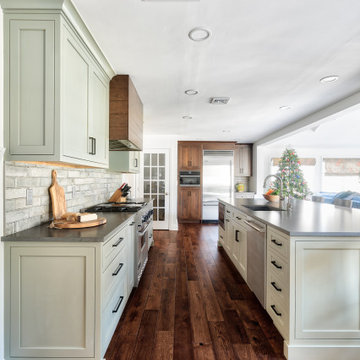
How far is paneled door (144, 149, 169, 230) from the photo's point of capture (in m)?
5.52

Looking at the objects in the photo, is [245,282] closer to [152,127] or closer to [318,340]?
→ [318,340]

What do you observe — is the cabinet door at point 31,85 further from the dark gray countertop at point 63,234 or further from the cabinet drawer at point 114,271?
the cabinet drawer at point 114,271

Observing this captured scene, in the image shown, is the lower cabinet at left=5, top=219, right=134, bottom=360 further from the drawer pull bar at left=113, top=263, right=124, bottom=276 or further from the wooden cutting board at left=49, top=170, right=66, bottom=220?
the wooden cutting board at left=49, top=170, right=66, bottom=220

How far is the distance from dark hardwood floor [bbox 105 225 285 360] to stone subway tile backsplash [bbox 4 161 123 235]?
111 cm

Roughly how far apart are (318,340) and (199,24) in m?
2.35

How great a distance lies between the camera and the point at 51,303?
142 cm

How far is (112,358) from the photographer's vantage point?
1562mm

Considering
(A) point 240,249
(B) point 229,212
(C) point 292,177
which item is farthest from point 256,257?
(C) point 292,177

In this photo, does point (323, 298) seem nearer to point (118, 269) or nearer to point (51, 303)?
point (118, 269)

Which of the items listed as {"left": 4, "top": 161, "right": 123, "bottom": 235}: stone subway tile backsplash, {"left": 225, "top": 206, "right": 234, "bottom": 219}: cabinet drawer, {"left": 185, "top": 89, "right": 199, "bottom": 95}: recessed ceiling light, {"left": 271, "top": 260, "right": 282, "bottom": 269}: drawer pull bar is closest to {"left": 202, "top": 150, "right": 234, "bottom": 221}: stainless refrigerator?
{"left": 225, "top": 206, "right": 234, "bottom": 219}: cabinet drawer

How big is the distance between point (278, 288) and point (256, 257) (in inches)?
19.5

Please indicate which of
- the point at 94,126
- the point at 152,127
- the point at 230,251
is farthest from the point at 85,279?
the point at 152,127

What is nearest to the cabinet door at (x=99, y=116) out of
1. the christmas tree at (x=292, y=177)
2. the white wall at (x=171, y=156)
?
the white wall at (x=171, y=156)

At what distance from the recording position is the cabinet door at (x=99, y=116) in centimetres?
196
